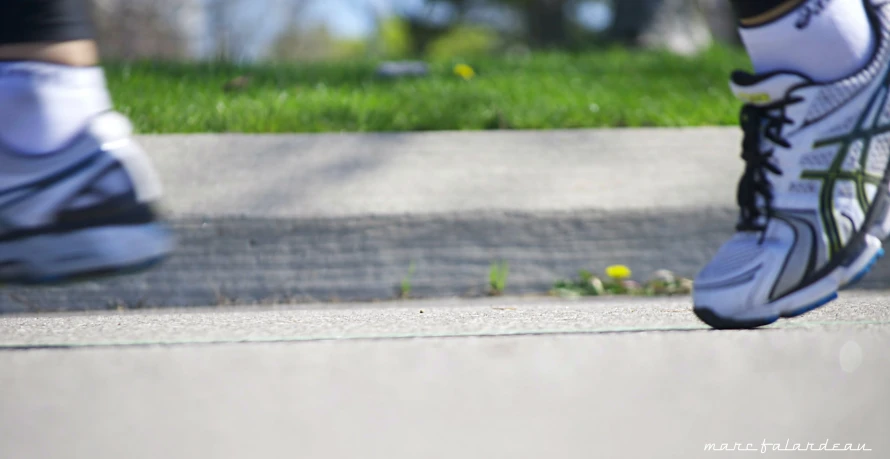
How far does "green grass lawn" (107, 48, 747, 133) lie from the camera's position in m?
3.89

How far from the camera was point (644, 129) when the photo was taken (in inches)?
149

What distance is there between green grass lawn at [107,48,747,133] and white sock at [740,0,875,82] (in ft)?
7.17

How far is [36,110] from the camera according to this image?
4.76 feet

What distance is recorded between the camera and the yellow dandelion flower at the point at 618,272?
117 inches

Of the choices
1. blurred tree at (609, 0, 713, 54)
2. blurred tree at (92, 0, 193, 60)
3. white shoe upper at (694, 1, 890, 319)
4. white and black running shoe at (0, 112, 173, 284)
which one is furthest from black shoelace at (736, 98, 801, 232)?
blurred tree at (92, 0, 193, 60)

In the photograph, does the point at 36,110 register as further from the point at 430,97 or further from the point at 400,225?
the point at 430,97

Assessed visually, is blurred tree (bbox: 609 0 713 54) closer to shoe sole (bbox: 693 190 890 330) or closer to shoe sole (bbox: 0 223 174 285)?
shoe sole (bbox: 693 190 890 330)

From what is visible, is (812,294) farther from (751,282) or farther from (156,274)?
(156,274)

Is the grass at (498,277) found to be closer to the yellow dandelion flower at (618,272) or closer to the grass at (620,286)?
the grass at (620,286)

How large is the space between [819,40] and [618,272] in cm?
134

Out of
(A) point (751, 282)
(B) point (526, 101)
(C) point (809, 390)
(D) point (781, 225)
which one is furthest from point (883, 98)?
(B) point (526, 101)

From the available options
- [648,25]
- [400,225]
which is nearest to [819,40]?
[400,225]

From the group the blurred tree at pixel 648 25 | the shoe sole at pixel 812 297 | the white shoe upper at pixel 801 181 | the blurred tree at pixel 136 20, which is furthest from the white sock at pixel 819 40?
the blurred tree at pixel 136 20
